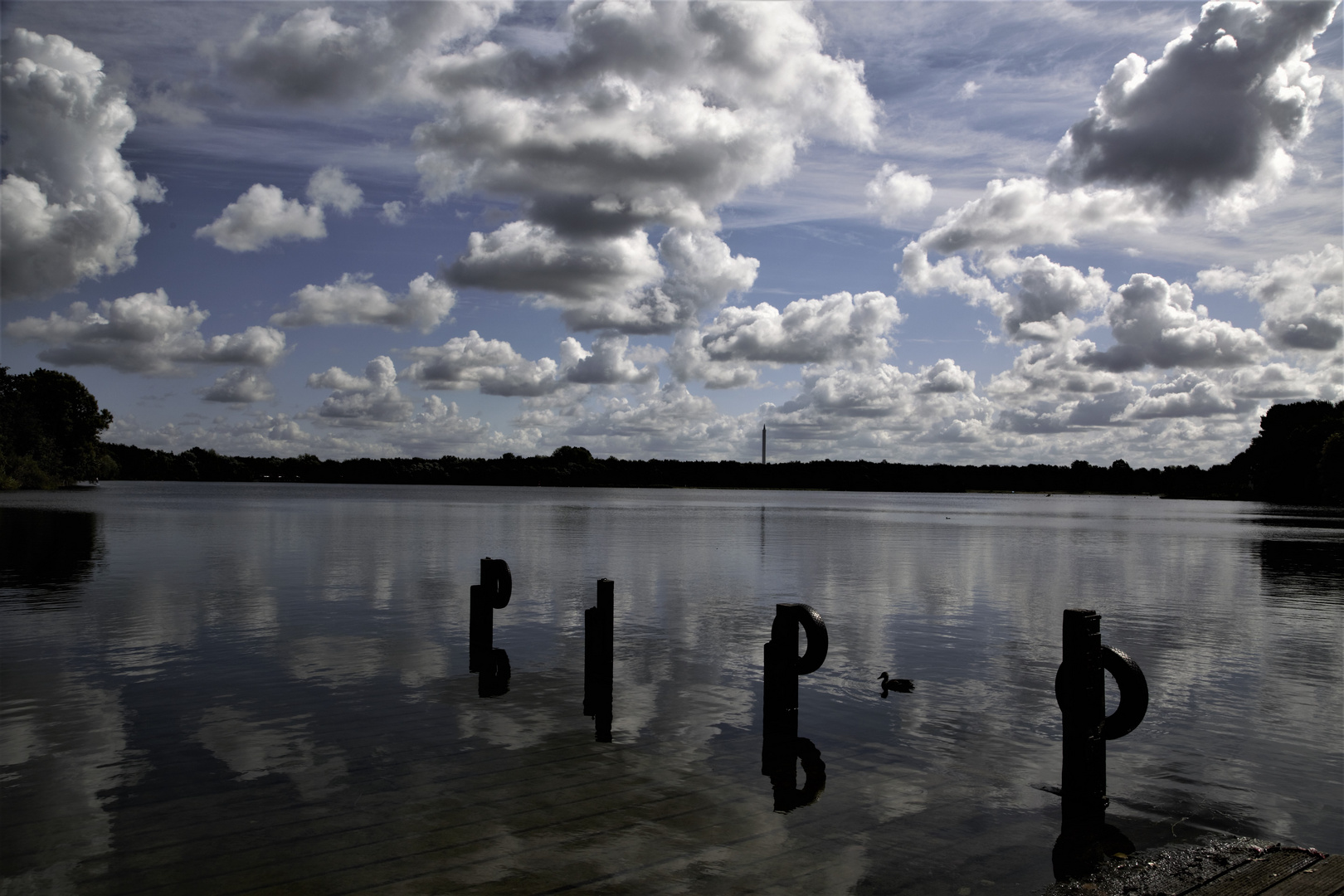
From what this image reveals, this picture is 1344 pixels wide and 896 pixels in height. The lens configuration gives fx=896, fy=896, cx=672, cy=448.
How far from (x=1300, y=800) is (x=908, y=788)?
499cm

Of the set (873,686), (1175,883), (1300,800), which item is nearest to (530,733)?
(873,686)

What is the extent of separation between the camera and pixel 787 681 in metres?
13.0

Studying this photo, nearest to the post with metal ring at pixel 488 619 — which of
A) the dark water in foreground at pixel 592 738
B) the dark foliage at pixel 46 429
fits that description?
the dark water in foreground at pixel 592 738

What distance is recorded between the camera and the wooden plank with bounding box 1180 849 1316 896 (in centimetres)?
754

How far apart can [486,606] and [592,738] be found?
18.7 feet

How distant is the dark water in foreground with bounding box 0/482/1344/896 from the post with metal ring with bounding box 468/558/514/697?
1.75 ft

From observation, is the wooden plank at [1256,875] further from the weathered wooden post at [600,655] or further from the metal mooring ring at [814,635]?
the weathered wooden post at [600,655]

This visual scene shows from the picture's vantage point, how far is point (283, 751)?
40.3 feet

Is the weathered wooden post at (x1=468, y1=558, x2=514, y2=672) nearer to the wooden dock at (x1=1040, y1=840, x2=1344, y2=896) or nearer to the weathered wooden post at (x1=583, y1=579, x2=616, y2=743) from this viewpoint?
the weathered wooden post at (x1=583, y1=579, x2=616, y2=743)

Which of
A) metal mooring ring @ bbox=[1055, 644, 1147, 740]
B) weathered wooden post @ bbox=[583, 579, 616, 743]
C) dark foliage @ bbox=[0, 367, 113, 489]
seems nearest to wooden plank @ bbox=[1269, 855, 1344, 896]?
metal mooring ring @ bbox=[1055, 644, 1147, 740]

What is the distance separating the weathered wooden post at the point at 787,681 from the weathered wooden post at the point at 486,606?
680 cm

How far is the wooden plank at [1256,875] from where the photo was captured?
7.54 m

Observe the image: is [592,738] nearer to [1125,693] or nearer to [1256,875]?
[1125,693]

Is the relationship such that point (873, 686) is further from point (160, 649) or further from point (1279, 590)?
point (1279, 590)
